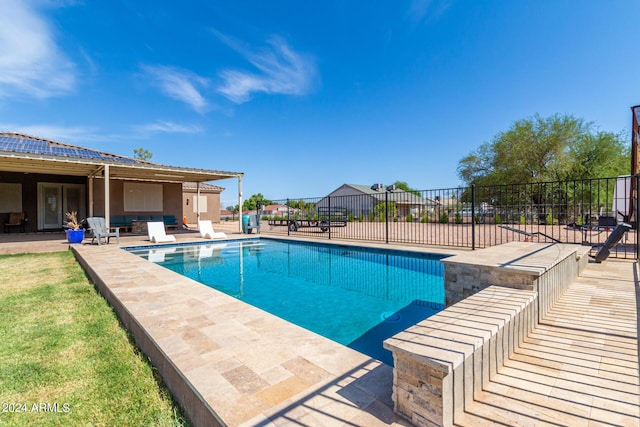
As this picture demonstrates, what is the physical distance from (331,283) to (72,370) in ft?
Answer: 13.6

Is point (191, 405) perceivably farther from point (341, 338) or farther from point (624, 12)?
point (624, 12)

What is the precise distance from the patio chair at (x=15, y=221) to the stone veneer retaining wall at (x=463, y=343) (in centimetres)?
1738

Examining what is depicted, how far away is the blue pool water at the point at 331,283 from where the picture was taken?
379 centimetres

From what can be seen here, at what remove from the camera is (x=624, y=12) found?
8.52m

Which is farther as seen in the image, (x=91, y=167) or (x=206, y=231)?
(x=206, y=231)

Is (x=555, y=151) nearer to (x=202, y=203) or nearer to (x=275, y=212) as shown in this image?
(x=202, y=203)

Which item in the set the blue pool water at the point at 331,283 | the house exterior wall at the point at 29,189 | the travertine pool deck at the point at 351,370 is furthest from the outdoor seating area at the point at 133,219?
the travertine pool deck at the point at 351,370

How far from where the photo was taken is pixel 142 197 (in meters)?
14.6

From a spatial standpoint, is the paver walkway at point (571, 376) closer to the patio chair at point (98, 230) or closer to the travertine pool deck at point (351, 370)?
the travertine pool deck at point (351, 370)

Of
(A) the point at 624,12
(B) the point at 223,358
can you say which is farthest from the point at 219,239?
(A) the point at 624,12

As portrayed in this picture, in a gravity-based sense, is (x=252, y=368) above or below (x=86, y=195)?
below

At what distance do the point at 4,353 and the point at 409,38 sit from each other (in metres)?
13.8

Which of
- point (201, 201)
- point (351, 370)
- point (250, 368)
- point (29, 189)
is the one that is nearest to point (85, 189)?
point (29, 189)

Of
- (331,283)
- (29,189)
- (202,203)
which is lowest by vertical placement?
(331,283)
